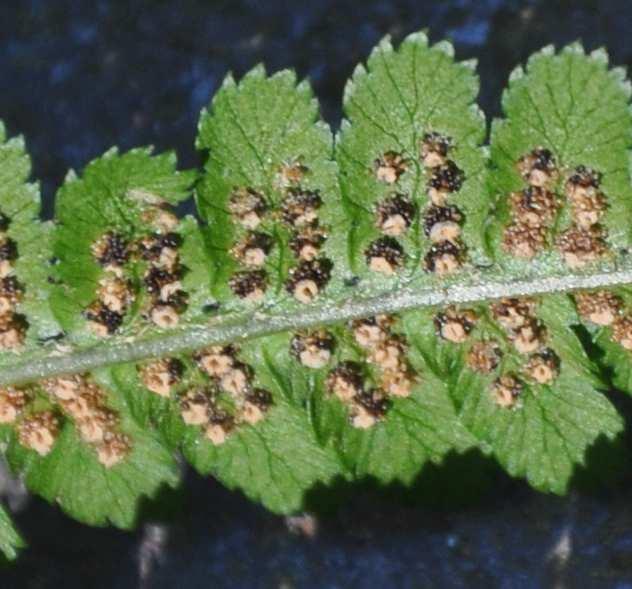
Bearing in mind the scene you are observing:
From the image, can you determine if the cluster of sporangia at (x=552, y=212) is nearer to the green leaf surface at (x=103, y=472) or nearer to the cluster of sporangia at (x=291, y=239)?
the cluster of sporangia at (x=291, y=239)

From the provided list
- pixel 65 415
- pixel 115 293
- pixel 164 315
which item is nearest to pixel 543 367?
pixel 164 315

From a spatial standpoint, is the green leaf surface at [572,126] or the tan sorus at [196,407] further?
the tan sorus at [196,407]

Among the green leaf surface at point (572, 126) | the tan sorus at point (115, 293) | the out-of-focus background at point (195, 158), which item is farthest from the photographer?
the out-of-focus background at point (195, 158)

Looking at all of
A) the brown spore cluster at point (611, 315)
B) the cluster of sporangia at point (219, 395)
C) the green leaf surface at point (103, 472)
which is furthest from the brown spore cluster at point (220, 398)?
the brown spore cluster at point (611, 315)

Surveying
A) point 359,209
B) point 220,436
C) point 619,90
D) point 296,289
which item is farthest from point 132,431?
point 619,90

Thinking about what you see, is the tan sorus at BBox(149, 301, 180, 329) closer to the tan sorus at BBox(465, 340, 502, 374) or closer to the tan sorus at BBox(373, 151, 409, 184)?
the tan sorus at BBox(373, 151, 409, 184)

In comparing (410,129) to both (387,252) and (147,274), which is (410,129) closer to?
(387,252)
